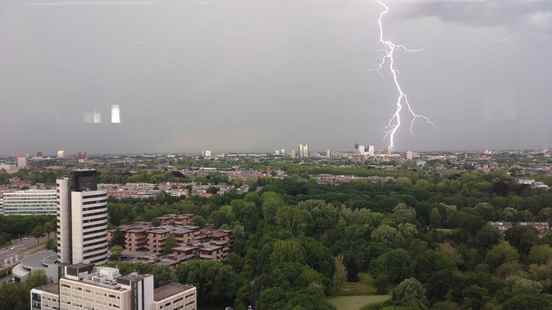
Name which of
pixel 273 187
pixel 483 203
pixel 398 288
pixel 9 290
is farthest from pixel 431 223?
pixel 9 290

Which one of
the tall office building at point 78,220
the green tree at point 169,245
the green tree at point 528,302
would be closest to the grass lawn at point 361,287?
the green tree at point 528,302

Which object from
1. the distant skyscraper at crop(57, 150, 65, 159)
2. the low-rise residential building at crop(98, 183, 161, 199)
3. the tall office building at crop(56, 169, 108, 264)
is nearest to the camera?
the distant skyscraper at crop(57, 150, 65, 159)

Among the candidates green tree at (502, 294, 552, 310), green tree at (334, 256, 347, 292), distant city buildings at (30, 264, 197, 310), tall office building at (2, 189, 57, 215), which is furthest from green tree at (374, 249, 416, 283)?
tall office building at (2, 189, 57, 215)

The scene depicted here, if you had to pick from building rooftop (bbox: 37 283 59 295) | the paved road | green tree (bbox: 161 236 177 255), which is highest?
building rooftop (bbox: 37 283 59 295)

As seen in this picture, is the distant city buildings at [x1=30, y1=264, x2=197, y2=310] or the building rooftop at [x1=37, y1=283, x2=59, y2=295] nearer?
the distant city buildings at [x1=30, y1=264, x2=197, y2=310]

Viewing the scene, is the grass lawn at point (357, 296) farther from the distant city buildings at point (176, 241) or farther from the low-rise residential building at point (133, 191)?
the low-rise residential building at point (133, 191)

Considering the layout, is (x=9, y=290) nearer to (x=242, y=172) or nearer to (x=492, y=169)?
(x=492, y=169)

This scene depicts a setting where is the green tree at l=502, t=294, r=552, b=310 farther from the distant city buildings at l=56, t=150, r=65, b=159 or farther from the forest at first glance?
the distant city buildings at l=56, t=150, r=65, b=159

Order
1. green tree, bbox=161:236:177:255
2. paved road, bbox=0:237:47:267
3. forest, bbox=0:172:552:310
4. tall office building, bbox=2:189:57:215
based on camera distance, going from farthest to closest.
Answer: tall office building, bbox=2:189:57:215 < green tree, bbox=161:236:177:255 < paved road, bbox=0:237:47:267 < forest, bbox=0:172:552:310

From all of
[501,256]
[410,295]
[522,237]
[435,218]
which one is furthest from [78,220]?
[522,237]
